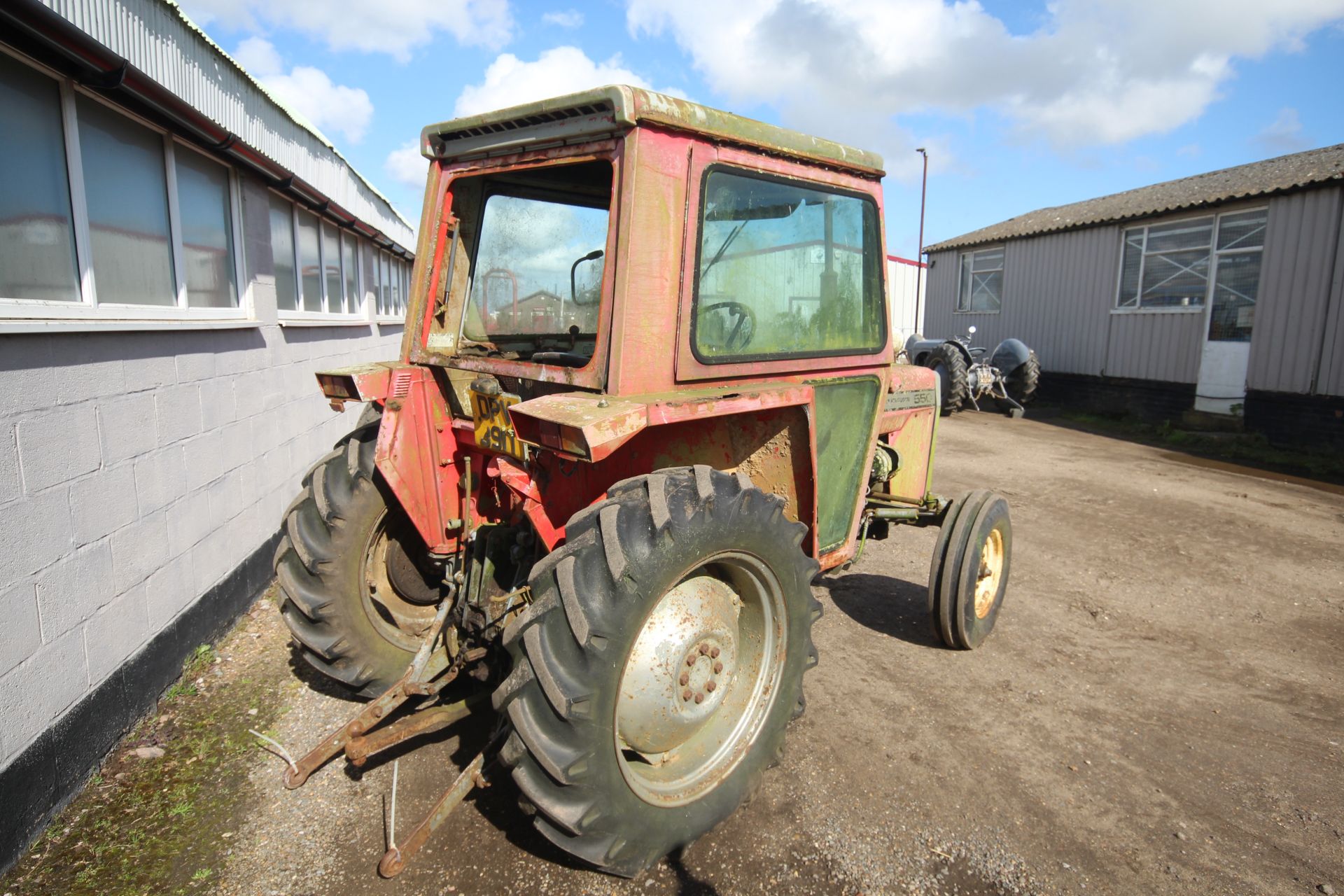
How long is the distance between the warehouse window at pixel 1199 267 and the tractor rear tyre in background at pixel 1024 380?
2047 mm

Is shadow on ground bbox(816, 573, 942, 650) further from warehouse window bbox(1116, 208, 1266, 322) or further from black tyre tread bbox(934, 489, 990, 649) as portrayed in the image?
warehouse window bbox(1116, 208, 1266, 322)

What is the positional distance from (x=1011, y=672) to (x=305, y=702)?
11.2 ft

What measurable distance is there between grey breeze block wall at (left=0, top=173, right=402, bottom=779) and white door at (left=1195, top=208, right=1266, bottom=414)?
12975 millimetres

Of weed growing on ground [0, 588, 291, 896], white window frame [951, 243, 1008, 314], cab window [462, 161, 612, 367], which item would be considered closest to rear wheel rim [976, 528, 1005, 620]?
cab window [462, 161, 612, 367]

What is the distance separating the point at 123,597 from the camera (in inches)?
123

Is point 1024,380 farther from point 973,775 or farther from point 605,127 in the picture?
point 605,127

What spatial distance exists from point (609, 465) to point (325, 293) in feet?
18.9

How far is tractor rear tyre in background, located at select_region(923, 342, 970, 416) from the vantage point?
12609mm

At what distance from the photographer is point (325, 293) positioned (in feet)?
23.8

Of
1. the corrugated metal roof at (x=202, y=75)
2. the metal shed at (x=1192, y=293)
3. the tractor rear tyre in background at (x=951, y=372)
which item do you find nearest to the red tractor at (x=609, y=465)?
the corrugated metal roof at (x=202, y=75)

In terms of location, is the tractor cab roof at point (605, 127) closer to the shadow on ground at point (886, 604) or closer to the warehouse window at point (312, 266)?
the shadow on ground at point (886, 604)

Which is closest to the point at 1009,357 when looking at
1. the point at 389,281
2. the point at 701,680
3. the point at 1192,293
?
the point at 1192,293

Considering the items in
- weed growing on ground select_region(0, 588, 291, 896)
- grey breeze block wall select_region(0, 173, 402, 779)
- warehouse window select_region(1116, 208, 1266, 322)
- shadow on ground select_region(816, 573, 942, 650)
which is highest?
warehouse window select_region(1116, 208, 1266, 322)

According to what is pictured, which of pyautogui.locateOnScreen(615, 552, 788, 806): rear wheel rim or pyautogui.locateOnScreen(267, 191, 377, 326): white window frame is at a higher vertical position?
pyautogui.locateOnScreen(267, 191, 377, 326): white window frame
